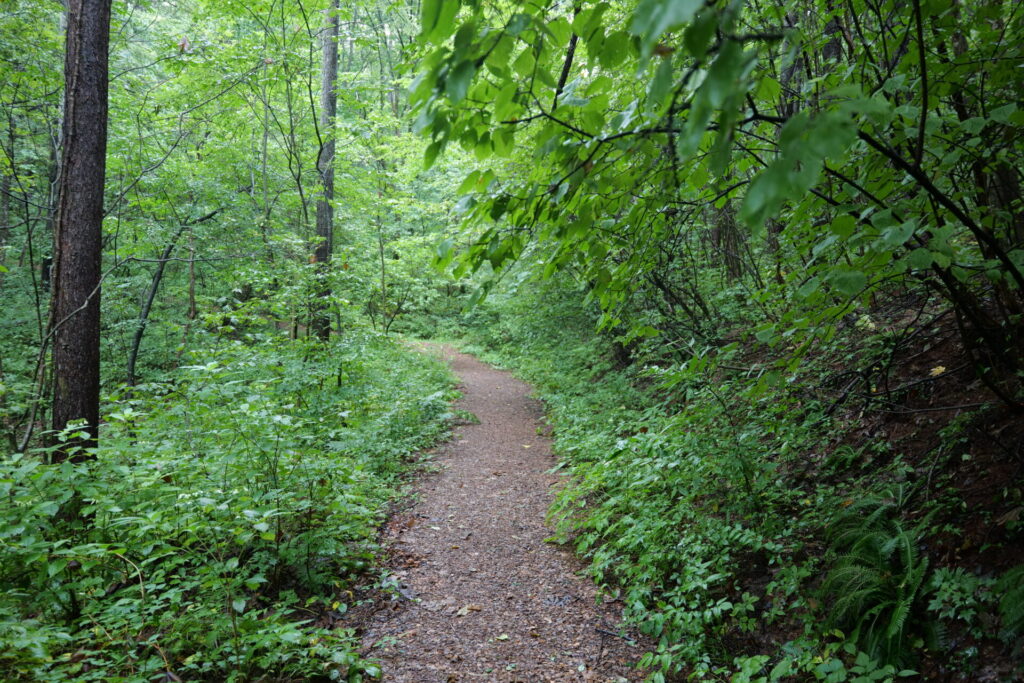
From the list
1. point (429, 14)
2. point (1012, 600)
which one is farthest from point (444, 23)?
point (1012, 600)

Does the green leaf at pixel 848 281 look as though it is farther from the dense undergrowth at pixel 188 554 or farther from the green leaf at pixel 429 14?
the dense undergrowth at pixel 188 554

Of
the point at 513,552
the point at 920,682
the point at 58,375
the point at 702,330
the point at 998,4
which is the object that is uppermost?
the point at 998,4

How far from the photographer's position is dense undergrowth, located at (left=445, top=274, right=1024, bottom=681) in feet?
9.00

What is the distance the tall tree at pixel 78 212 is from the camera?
5023 mm

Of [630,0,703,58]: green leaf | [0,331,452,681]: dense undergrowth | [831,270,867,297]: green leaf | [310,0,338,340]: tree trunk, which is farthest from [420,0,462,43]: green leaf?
[310,0,338,340]: tree trunk

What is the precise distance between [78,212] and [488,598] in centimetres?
544

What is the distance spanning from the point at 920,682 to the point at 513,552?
334 cm

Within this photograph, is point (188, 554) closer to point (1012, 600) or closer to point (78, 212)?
point (78, 212)

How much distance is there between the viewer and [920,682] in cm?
261

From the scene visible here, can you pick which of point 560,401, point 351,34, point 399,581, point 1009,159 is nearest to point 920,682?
point 1009,159

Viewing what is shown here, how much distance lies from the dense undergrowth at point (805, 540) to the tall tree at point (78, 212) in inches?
202

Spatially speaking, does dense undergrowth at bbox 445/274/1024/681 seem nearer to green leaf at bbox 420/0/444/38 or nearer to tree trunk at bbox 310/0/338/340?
green leaf at bbox 420/0/444/38

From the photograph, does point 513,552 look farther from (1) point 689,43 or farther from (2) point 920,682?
(1) point 689,43

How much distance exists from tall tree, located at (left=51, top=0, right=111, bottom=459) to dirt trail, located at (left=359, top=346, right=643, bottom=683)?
11.4 ft
